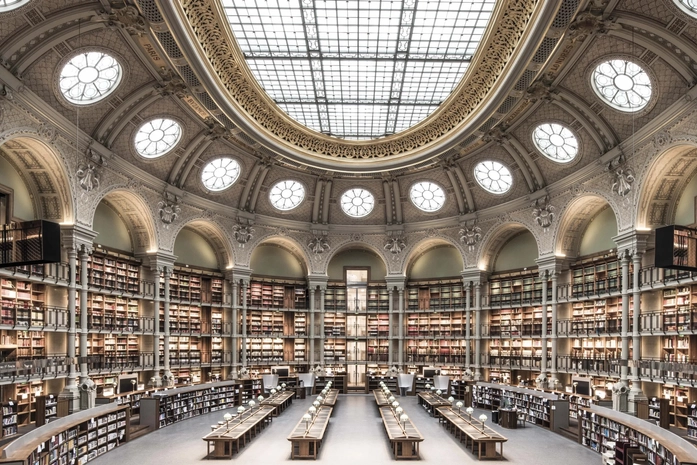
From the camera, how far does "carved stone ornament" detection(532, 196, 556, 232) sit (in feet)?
82.3

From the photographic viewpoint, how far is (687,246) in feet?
40.1

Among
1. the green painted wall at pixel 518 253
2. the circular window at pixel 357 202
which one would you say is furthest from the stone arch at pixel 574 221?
the circular window at pixel 357 202

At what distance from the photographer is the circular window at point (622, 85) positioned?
17.5m

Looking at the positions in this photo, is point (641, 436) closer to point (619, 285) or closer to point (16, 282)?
point (619, 285)

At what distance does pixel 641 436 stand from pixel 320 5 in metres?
14.6

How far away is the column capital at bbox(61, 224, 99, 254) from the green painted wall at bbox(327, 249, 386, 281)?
50.8ft

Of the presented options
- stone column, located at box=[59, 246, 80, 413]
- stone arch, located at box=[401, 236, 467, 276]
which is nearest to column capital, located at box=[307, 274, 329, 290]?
stone arch, located at box=[401, 236, 467, 276]

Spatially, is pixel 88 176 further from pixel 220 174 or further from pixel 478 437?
pixel 478 437

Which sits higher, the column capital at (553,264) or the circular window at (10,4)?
the circular window at (10,4)

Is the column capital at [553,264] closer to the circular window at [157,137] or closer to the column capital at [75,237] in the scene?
the circular window at [157,137]

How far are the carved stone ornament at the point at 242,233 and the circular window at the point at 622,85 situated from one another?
1712 cm

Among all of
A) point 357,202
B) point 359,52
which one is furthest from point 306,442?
point 357,202

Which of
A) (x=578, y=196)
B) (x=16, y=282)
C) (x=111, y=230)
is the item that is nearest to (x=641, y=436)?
(x=578, y=196)

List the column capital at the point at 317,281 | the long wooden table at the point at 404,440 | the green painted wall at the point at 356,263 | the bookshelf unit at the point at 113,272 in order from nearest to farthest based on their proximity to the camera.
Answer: the long wooden table at the point at 404,440
the bookshelf unit at the point at 113,272
the column capital at the point at 317,281
the green painted wall at the point at 356,263
